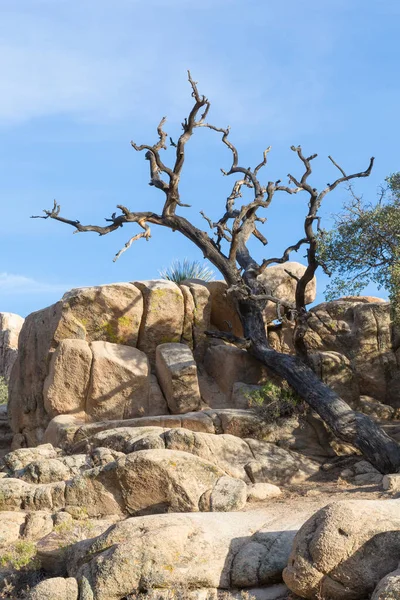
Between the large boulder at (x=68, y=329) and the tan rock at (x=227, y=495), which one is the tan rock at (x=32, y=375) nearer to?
the large boulder at (x=68, y=329)

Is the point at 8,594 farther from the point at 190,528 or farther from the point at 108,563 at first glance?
the point at 190,528

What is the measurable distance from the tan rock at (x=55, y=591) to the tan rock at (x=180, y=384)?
12057mm

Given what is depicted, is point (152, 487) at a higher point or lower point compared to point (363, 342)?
lower

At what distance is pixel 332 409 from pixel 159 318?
681 centimetres

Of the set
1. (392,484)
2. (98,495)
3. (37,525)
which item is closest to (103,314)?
(98,495)

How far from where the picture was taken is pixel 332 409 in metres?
22.7

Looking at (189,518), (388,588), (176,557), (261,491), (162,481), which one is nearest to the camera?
(388,588)

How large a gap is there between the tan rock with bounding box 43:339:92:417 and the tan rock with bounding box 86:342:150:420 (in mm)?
233

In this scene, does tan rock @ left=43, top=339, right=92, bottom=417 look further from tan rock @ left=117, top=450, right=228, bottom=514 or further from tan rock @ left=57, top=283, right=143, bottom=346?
tan rock @ left=117, top=450, right=228, bottom=514

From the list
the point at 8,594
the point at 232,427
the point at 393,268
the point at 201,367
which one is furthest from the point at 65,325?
the point at 8,594

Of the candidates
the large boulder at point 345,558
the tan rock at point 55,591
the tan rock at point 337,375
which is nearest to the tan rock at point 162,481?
the tan rock at point 55,591

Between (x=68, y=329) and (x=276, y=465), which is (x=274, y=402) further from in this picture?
(x=68, y=329)

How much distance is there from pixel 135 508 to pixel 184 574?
16.6 ft

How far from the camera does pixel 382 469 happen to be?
21391 millimetres
